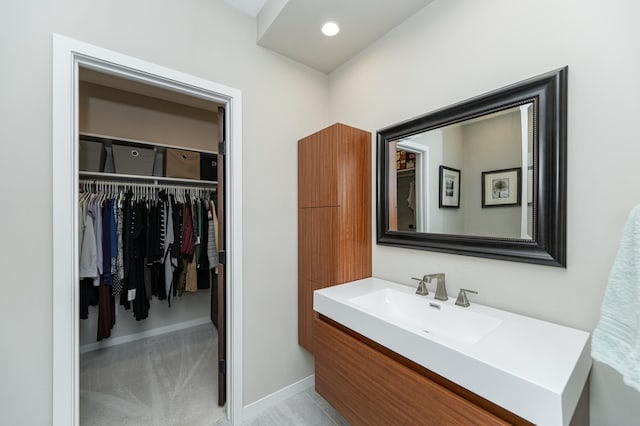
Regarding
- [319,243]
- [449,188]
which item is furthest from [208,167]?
[449,188]

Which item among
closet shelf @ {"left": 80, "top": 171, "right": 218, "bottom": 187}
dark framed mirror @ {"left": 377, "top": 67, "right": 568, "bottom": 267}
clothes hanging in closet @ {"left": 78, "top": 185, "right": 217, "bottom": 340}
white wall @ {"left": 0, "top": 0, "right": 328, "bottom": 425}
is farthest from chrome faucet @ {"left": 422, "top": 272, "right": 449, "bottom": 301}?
closet shelf @ {"left": 80, "top": 171, "right": 218, "bottom": 187}

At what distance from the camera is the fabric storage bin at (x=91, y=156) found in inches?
90.6

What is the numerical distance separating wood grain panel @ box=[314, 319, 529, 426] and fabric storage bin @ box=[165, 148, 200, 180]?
221cm

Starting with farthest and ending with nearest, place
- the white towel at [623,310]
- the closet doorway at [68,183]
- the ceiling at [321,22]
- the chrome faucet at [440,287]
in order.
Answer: the ceiling at [321,22] → the chrome faucet at [440,287] → the closet doorway at [68,183] → the white towel at [623,310]

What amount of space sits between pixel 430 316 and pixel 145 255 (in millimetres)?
2512

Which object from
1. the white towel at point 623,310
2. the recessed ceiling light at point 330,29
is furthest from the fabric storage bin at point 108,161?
the white towel at point 623,310

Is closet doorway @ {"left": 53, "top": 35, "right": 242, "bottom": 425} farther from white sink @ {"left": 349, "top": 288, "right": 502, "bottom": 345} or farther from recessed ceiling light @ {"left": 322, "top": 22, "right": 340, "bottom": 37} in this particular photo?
white sink @ {"left": 349, "top": 288, "right": 502, "bottom": 345}

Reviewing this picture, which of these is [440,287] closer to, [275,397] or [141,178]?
[275,397]

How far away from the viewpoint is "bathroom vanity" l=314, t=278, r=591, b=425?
2.34 feet

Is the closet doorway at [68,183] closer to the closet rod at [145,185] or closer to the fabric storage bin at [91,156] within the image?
the fabric storage bin at [91,156]

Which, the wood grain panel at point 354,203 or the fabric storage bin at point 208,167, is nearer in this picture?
the wood grain panel at point 354,203

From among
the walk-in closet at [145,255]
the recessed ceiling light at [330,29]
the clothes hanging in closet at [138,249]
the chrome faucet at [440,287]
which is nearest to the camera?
the chrome faucet at [440,287]

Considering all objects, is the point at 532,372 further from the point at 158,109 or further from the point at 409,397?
the point at 158,109

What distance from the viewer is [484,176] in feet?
4.24
